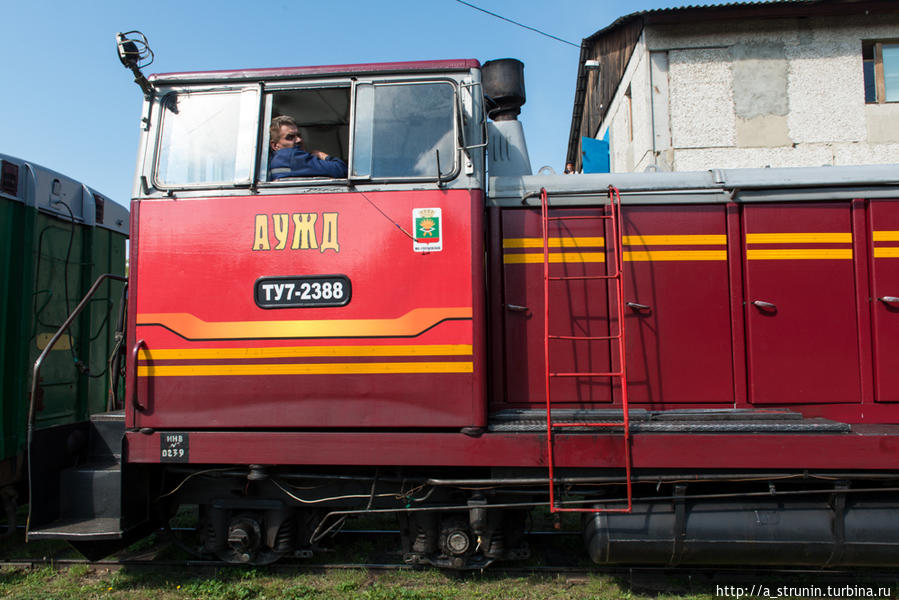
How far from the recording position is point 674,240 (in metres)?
3.86

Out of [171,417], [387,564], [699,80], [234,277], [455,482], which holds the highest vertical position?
[699,80]

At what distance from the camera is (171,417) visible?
3.61 meters

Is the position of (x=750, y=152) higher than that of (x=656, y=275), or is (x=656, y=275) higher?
(x=750, y=152)

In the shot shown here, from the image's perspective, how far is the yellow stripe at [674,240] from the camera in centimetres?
385

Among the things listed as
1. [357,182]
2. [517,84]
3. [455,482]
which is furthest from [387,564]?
[517,84]

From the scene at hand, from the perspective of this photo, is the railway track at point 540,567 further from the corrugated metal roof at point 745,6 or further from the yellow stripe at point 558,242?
the corrugated metal roof at point 745,6

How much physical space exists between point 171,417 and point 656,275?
3.43 metres

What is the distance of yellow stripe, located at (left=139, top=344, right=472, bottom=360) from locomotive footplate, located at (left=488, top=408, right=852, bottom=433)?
592mm

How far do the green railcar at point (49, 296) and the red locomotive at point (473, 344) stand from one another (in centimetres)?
139

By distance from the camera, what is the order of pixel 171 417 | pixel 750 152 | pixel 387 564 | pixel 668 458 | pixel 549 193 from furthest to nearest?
1. pixel 750 152
2. pixel 387 564
3. pixel 549 193
4. pixel 171 417
5. pixel 668 458

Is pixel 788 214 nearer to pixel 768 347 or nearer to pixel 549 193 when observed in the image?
pixel 768 347

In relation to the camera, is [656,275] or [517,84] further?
[517,84]

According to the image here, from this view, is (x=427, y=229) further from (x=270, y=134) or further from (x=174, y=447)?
(x=174, y=447)

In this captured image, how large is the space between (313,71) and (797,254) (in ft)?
11.7
